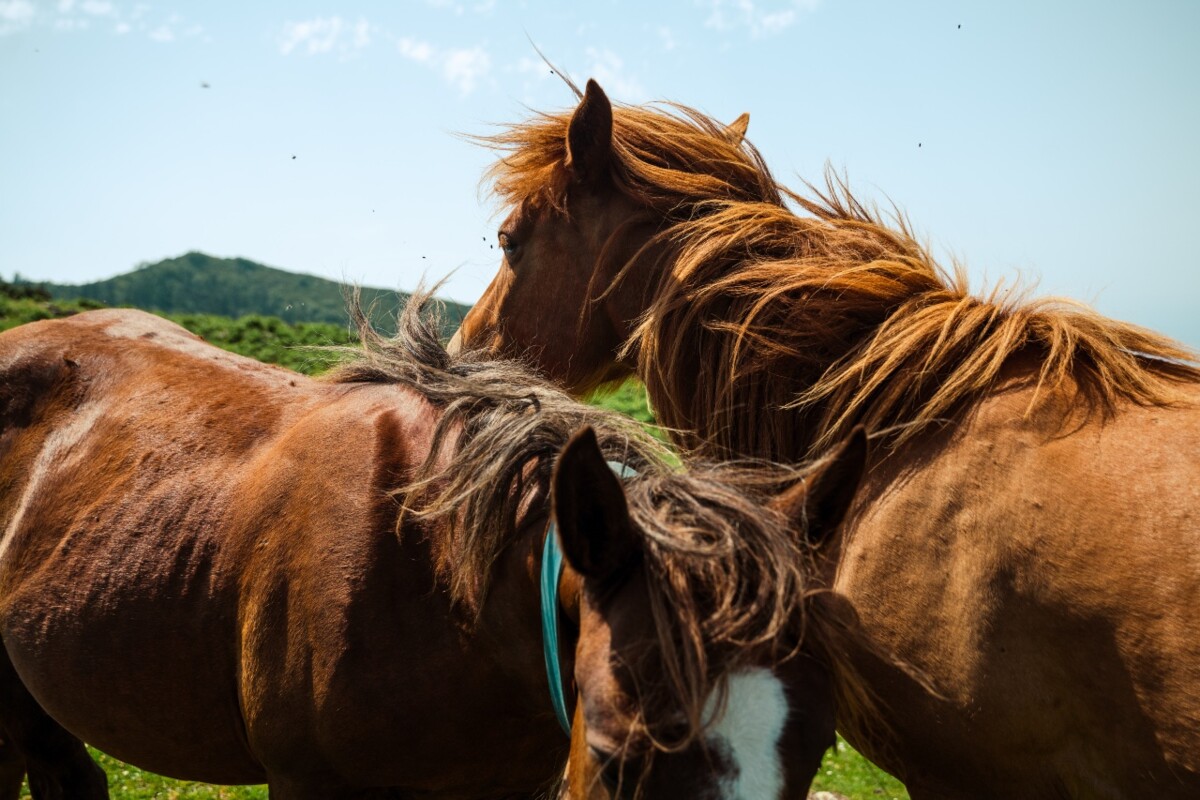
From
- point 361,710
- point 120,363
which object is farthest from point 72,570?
point 361,710

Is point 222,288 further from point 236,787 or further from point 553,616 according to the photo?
point 553,616

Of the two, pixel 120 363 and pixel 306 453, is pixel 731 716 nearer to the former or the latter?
pixel 306 453

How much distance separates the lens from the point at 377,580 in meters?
2.53

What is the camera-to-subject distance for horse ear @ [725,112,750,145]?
387cm

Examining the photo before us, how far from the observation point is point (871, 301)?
3088 mm

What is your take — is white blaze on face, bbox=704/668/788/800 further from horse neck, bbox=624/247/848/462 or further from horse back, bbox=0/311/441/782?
horse neck, bbox=624/247/848/462

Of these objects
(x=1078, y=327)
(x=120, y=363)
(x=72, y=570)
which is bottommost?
(x=72, y=570)

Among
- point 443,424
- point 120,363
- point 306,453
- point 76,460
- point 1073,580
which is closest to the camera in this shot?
point 1073,580

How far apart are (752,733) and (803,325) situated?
171 centimetres

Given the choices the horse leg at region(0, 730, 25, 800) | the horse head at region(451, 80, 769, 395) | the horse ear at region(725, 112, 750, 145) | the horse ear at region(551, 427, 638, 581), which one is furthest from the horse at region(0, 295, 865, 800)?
the horse ear at region(725, 112, 750, 145)

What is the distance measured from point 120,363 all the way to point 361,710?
83.1 inches

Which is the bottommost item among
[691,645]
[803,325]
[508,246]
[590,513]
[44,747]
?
[44,747]

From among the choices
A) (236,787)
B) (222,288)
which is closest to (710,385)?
(236,787)

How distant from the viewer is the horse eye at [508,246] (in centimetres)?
385
